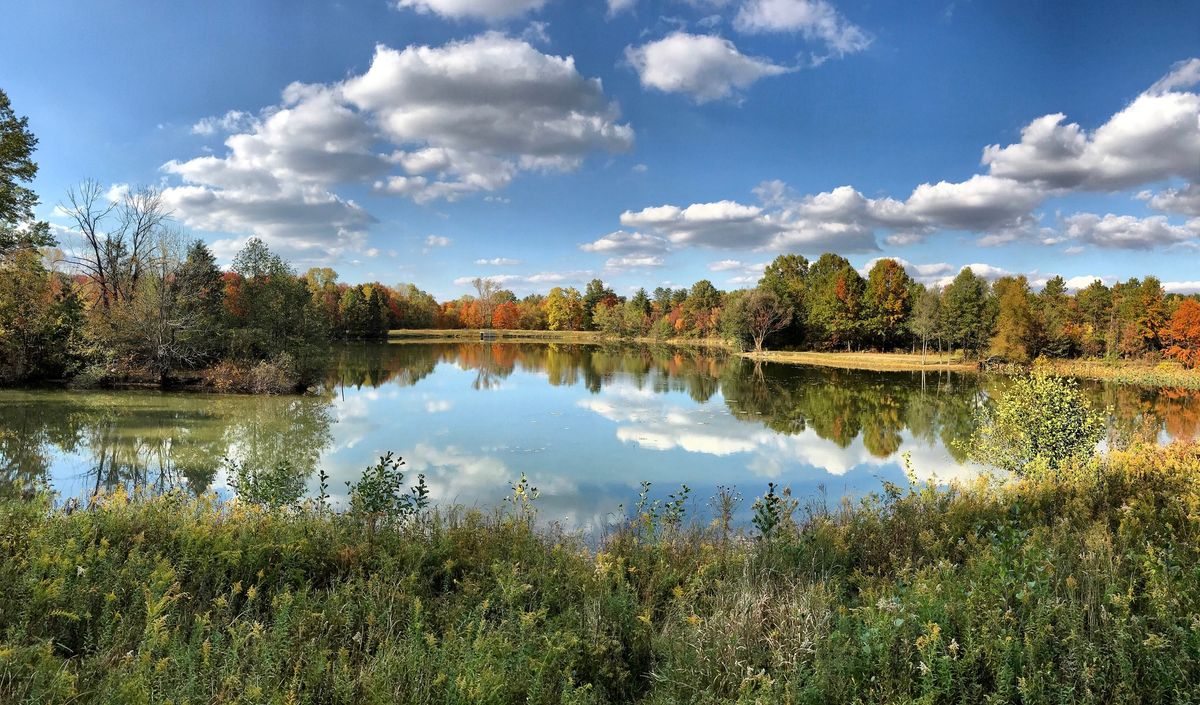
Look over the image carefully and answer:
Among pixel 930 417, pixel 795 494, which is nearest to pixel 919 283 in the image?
pixel 930 417

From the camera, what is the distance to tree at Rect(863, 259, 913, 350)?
64.2 meters

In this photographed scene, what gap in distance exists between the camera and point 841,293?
66.0m

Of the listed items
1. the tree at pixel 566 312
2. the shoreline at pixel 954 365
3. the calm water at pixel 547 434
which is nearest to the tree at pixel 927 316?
the shoreline at pixel 954 365

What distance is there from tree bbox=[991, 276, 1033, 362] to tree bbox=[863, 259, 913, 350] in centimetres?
1276

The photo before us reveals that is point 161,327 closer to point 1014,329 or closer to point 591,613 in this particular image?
point 591,613

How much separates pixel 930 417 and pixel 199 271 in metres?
38.6

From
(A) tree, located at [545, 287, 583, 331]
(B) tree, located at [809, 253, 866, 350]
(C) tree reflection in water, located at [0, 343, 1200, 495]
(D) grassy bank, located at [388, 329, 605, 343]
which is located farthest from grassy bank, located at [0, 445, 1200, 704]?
(A) tree, located at [545, 287, 583, 331]

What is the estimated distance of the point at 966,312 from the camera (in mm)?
54188

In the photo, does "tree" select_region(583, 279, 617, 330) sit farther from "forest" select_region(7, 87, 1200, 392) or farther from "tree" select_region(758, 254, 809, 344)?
"tree" select_region(758, 254, 809, 344)

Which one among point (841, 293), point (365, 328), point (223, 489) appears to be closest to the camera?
point (223, 489)

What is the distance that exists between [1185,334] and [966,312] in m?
15.3

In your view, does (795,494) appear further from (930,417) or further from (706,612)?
(930,417)

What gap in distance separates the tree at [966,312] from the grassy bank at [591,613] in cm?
Answer: 5286

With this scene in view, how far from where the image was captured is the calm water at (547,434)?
45.6 ft
